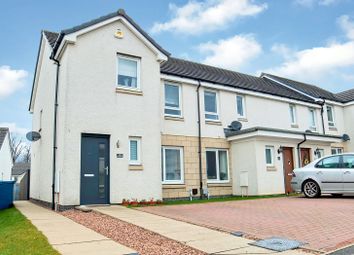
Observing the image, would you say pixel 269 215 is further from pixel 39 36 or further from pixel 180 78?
pixel 39 36

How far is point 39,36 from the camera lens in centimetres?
1825

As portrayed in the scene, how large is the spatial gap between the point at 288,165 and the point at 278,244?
1270 centimetres

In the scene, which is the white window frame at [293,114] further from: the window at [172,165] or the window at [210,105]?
the window at [172,165]

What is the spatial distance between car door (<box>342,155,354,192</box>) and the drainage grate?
326 inches

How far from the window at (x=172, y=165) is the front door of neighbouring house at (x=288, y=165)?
562cm

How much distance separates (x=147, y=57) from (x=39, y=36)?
7531mm

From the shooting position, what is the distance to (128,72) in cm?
1373

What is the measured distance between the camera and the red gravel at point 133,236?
559 centimetres

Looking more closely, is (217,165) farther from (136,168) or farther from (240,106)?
(136,168)

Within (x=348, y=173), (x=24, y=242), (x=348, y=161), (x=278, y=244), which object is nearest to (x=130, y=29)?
(x=24, y=242)

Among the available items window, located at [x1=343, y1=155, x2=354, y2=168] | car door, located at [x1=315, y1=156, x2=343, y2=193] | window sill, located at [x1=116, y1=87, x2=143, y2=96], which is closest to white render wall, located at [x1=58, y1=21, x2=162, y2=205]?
window sill, located at [x1=116, y1=87, x2=143, y2=96]

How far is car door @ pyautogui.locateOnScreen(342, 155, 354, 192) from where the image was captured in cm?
1301

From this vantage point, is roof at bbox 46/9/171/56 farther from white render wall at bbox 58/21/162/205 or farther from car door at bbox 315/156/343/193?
car door at bbox 315/156/343/193

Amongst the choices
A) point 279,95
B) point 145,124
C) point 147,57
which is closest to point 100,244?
point 145,124
